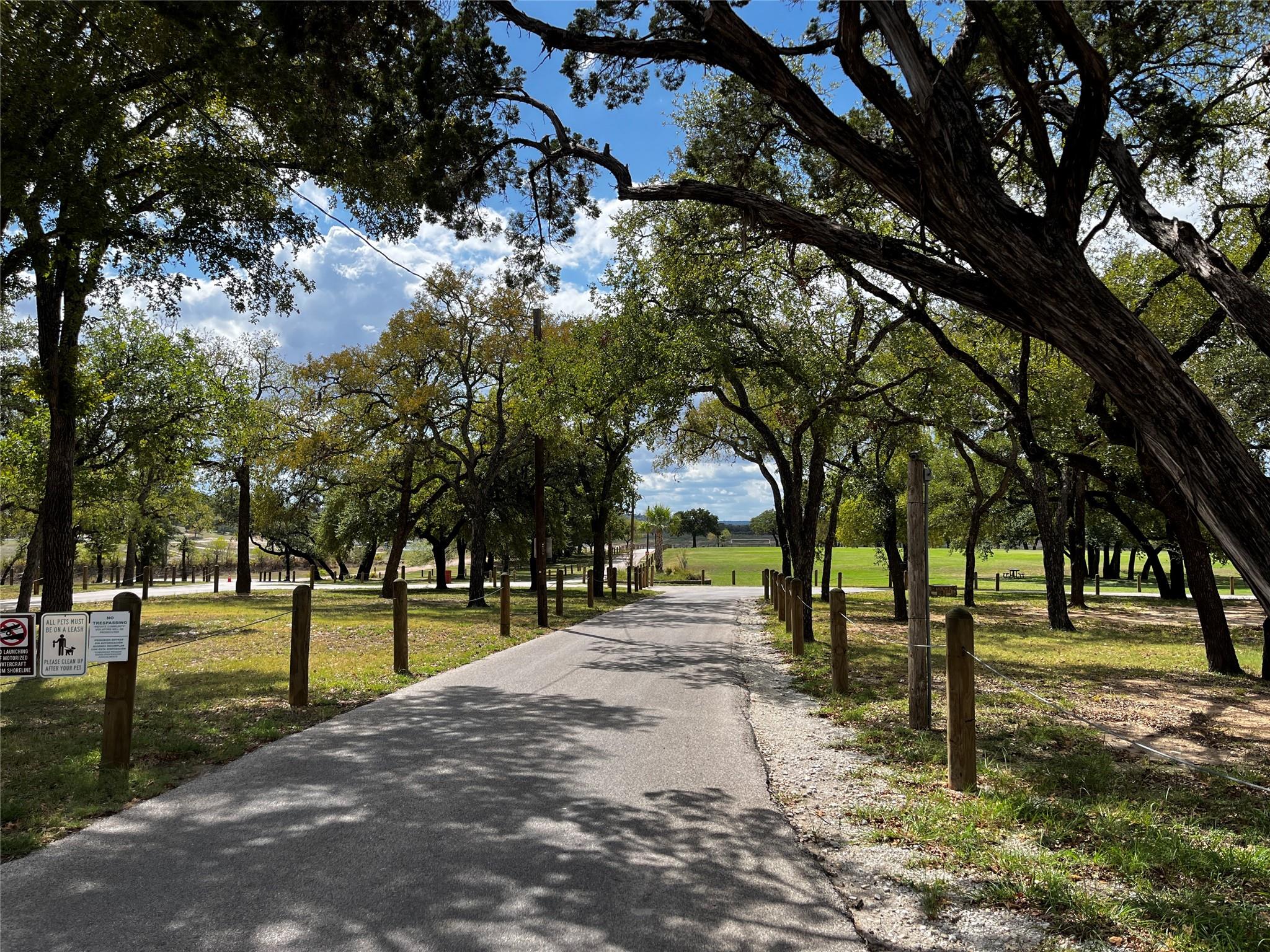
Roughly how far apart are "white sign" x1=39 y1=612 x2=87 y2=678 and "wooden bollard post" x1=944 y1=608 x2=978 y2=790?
575 centimetres

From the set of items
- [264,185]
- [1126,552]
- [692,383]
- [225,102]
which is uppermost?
[225,102]

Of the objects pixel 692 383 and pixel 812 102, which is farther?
pixel 692 383

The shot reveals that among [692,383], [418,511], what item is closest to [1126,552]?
[418,511]

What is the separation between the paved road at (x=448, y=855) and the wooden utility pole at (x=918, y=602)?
168 centimetres

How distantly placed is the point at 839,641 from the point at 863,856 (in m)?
4.88

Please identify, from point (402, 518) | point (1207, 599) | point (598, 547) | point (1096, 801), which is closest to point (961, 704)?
point (1096, 801)

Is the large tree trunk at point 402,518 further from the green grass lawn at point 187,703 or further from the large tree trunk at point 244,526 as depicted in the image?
the green grass lawn at point 187,703

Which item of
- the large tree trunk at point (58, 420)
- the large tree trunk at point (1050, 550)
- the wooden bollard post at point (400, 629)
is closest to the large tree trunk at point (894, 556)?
the large tree trunk at point (1050, 550)

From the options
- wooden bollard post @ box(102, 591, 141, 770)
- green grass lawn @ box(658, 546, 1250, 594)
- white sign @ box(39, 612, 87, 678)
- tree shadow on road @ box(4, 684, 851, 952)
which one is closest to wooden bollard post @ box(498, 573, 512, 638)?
tree shadow on road @ box(4, 684, 851, 952)

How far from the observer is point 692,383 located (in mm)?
15430

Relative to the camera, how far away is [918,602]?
275 inches

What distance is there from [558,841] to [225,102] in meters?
10.0

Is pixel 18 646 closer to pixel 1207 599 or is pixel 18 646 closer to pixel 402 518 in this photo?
pixel 1207 599

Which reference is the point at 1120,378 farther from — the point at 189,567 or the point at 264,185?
the point at 189,567
